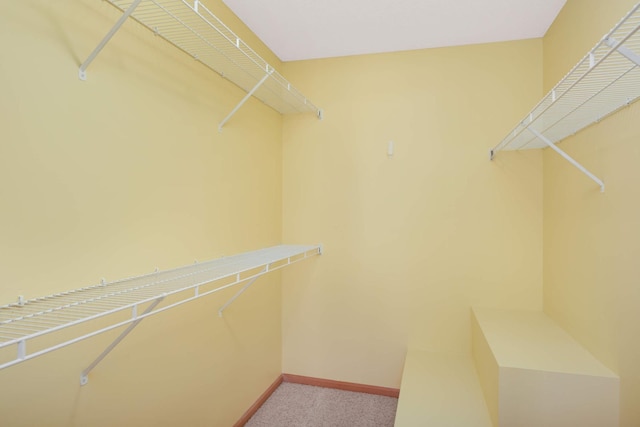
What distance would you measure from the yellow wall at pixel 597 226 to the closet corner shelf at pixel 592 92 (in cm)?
6

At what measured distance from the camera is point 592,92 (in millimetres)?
1267

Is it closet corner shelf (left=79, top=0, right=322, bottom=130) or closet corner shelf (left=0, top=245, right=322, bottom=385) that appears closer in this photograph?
closet corner shelf (left=0, top=245, right=322, bottom=385)

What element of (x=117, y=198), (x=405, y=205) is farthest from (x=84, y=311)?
(x=405, y=205)

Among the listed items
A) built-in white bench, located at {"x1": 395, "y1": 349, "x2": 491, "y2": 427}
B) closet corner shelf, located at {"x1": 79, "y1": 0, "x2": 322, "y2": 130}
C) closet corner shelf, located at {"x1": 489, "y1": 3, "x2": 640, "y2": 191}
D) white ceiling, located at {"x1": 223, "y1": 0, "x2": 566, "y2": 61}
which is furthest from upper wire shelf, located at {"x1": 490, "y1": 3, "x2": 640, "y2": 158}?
built-in white bench, located at {"x1": 395, "y1": 349, "x2": 491, "y2": 427}

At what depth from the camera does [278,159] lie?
8.45 ft

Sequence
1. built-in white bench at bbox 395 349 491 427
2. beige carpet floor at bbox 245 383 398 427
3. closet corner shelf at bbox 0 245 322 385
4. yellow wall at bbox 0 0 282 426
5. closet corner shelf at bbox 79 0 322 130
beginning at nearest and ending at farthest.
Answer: closet corner shelf at bbox 0 245 322 385 < yellow wall at bbox 0 0 282 426 < closet corner shelf at bbox 79 0 322 130 < built-in white bench at bbox 395 349 491 427 < beige carpet floor at bbox 245 383 398 427

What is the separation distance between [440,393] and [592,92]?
159 cm

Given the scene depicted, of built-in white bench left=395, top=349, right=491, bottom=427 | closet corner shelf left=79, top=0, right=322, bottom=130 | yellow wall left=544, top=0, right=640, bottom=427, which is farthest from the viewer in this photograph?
built-in white bench left=395, top=349, right=491, bottom=427

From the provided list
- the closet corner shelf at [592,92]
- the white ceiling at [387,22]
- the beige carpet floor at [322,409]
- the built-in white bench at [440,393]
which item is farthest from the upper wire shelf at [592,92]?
the beige carpet floor at [322,409]

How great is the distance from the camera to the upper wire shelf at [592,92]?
97cm

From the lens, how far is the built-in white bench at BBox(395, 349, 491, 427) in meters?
1.63

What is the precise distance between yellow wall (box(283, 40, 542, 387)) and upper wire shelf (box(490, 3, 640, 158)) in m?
0.53

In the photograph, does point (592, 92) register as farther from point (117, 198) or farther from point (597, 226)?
point (117, 198)

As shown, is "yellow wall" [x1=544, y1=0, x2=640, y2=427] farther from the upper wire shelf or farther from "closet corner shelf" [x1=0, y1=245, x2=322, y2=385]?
"closet corner shelf" [x1=0, y1=245, x2=322, y2=385]
